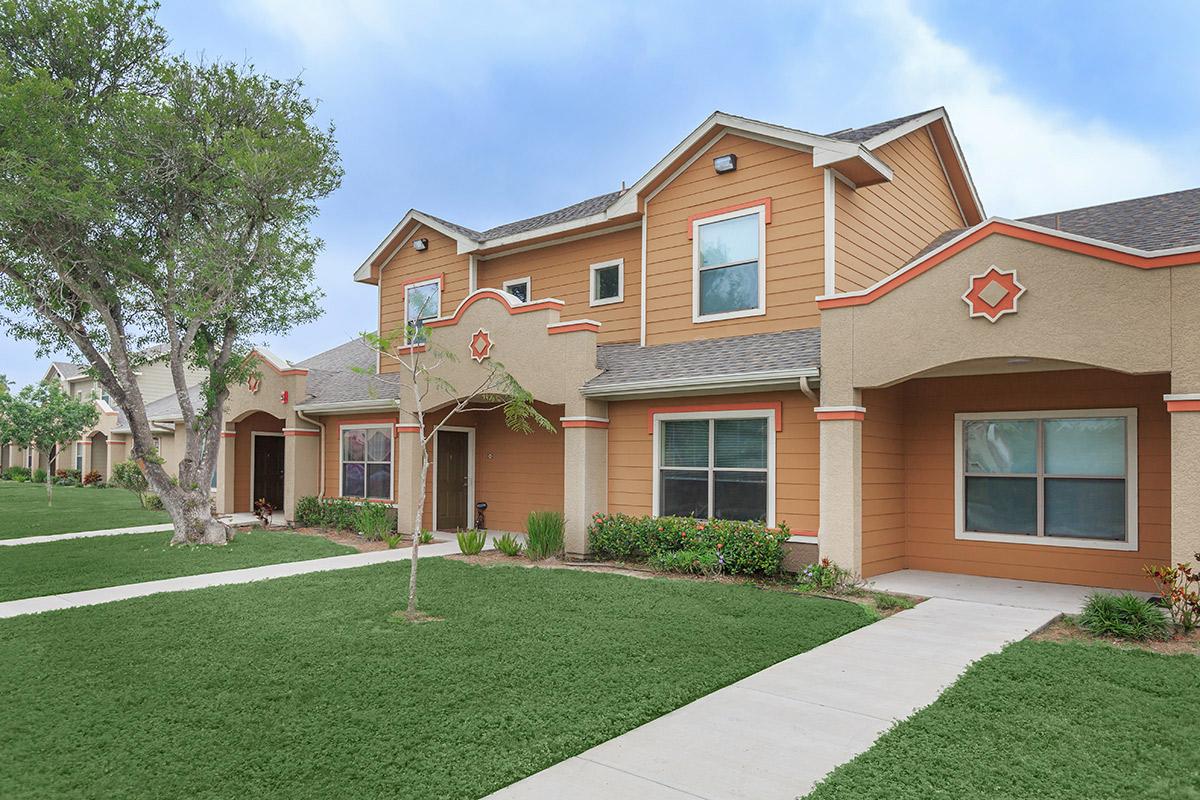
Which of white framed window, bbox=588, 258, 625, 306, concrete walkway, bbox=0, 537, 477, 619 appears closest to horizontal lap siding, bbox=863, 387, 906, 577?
white framed window, bbox=588, 258, 625, 306

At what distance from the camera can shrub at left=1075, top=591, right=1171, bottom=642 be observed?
710 centimetres

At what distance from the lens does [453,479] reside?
1609 centimetres

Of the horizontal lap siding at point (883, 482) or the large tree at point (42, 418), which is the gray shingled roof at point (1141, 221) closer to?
the horizontal lap siding at point (883, 482)

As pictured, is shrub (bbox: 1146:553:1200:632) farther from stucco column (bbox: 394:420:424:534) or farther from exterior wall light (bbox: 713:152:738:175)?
stucco column (bbox: 394:420:424:534)

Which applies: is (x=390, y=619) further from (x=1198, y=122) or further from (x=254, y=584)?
(x=1198, y=122)

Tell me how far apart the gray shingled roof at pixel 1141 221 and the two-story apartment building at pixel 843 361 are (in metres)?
0.06

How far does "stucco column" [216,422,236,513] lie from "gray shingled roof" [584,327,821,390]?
11.8 m

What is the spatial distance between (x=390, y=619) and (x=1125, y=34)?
23289 millimetres

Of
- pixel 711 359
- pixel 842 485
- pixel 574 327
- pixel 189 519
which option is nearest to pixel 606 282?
pixel 574 327

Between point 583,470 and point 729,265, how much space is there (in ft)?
13.3

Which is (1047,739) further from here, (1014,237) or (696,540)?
(696,540)

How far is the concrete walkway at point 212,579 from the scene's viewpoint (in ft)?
29.3

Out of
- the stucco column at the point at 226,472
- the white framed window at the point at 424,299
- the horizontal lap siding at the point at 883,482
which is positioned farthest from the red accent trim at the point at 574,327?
the stucco column at the point at 226,472

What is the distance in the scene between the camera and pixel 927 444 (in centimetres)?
1087
